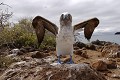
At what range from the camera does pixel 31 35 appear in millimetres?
19906

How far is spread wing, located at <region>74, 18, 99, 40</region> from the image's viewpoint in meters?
8.30

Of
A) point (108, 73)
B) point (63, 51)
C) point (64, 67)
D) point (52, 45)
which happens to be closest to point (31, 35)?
point (52, 45)

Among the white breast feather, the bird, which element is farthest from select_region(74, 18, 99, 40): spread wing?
the white breast feather

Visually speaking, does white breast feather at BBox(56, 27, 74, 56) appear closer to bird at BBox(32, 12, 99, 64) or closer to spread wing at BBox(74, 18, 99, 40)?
bird at BBox(32, 12, 99, 64)

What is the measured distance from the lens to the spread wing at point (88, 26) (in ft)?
27.2

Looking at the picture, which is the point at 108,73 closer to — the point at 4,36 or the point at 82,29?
the point at 82,29

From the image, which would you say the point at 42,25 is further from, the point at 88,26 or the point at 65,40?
the point at 88,26

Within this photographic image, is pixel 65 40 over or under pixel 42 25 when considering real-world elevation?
under

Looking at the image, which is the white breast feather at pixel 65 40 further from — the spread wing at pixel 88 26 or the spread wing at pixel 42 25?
the spread wing at pixel 88 26

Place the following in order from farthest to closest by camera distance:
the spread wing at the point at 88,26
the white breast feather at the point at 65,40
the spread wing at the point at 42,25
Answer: the spread wing at the point at 88,26 → the spread wing at the point at 42,25 → the white breast feather at the point at 65,40

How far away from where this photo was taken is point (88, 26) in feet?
29.0

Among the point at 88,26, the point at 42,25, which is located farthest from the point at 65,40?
the point at 88,26

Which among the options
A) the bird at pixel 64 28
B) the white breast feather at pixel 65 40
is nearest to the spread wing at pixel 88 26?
the bird at pixel 64 28

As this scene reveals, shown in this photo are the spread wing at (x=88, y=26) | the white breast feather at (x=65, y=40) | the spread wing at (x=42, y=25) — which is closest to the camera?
the white breast feather at (x=65, y=40)
